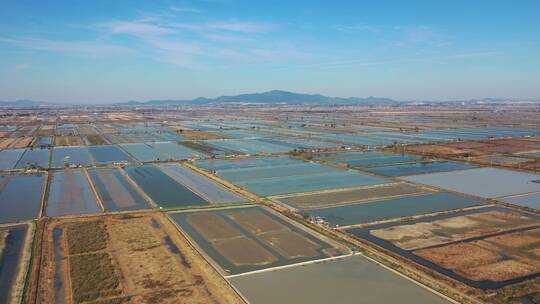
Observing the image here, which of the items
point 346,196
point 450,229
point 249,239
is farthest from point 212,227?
point 450,229

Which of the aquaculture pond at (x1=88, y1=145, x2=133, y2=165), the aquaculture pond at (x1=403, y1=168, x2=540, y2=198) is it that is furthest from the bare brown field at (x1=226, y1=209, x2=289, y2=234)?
the aquaculture pond at (x1=88, y1=145, x2=133, y2=165)

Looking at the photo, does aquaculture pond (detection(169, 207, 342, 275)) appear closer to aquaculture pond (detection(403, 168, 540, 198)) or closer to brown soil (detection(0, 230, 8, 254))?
brown soil (detection(0, 230, 8, 254))

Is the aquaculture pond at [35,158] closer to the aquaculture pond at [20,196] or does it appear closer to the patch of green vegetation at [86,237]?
the aquaculture pond at [20,196]

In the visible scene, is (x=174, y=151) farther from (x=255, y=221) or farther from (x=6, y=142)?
(x=255, y=221)

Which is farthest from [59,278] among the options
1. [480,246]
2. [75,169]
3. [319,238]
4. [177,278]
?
[75,169]

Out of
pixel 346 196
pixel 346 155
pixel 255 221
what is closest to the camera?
pixel 255 221

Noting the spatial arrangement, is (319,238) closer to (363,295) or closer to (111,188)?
(363,295)

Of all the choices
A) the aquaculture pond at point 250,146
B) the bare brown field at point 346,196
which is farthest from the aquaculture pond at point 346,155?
the bare brown field at point 346,196
